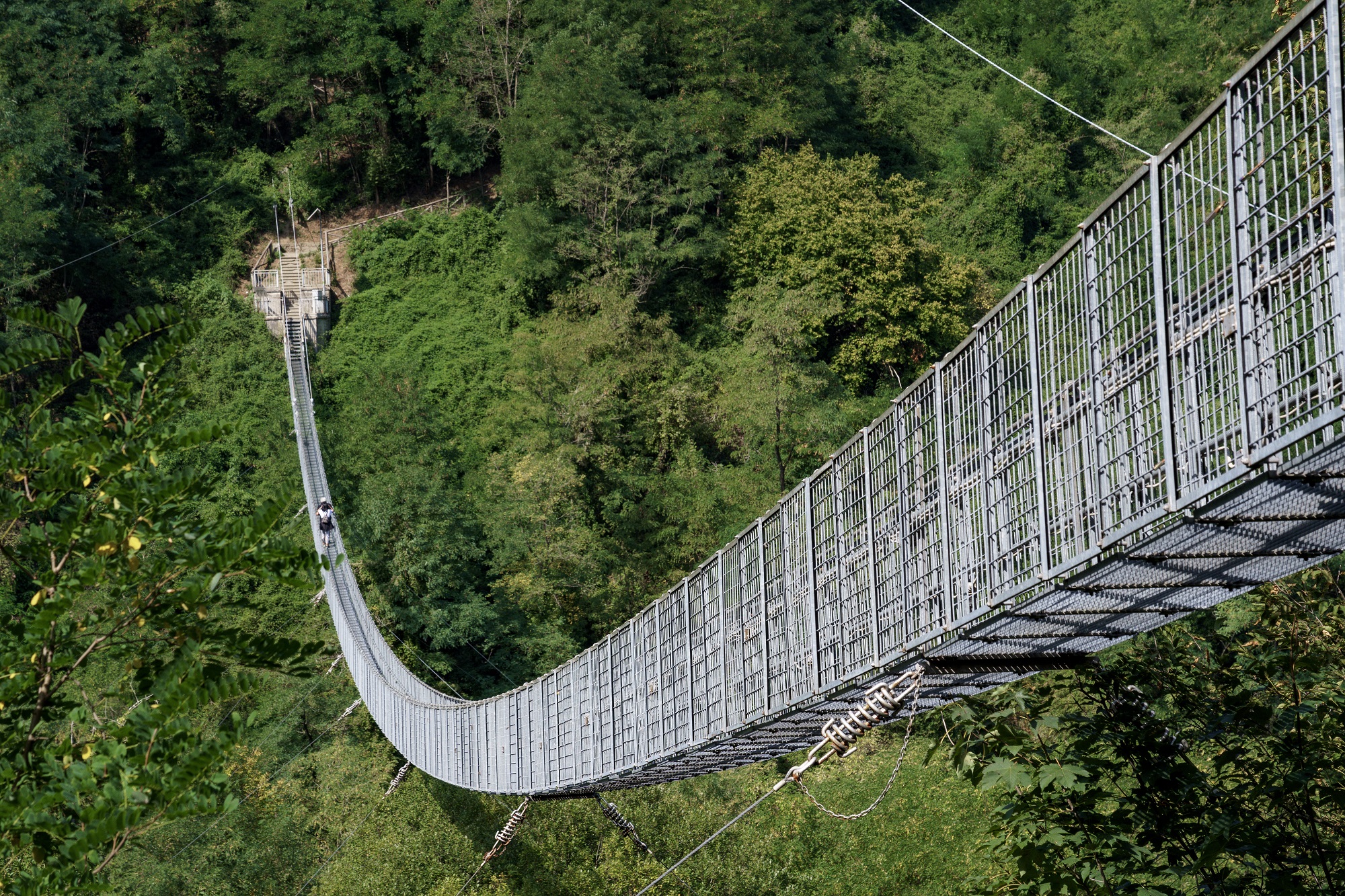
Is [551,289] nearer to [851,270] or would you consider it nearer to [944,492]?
[851,270]

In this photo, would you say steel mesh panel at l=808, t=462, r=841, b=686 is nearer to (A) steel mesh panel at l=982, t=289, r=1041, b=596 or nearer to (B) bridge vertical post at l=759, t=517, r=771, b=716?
(B) bridge vertical post at l=759, t=517, r=771, b=716

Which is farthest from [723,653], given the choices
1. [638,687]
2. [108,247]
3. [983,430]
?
[108,247]

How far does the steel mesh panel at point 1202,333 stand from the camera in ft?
9.65

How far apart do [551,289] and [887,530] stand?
782 inches

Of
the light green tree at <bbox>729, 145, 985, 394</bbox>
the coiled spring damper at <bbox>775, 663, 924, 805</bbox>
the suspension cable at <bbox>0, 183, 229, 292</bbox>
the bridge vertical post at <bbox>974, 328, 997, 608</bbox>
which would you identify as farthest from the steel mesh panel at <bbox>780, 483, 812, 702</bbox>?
the suspension cable at <bbox>0, 183, 229, 292</bbox>

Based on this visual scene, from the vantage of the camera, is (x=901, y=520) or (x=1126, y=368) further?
(x=901, y=520)

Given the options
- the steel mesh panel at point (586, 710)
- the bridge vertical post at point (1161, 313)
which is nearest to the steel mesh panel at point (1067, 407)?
the bridge vertical post at point (1161, 313)

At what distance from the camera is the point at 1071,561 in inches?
132

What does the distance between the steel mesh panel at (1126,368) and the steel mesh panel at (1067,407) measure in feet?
0.11

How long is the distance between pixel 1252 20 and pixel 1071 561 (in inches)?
896

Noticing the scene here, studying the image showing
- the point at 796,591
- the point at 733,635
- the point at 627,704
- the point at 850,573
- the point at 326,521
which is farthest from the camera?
the point at 326,521

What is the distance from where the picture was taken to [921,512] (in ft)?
14.1

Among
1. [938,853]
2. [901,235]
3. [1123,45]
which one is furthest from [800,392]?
[1123,45]

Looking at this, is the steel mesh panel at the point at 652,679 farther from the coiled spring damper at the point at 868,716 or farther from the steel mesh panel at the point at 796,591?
the coiled spring damper at the point at 868,716
